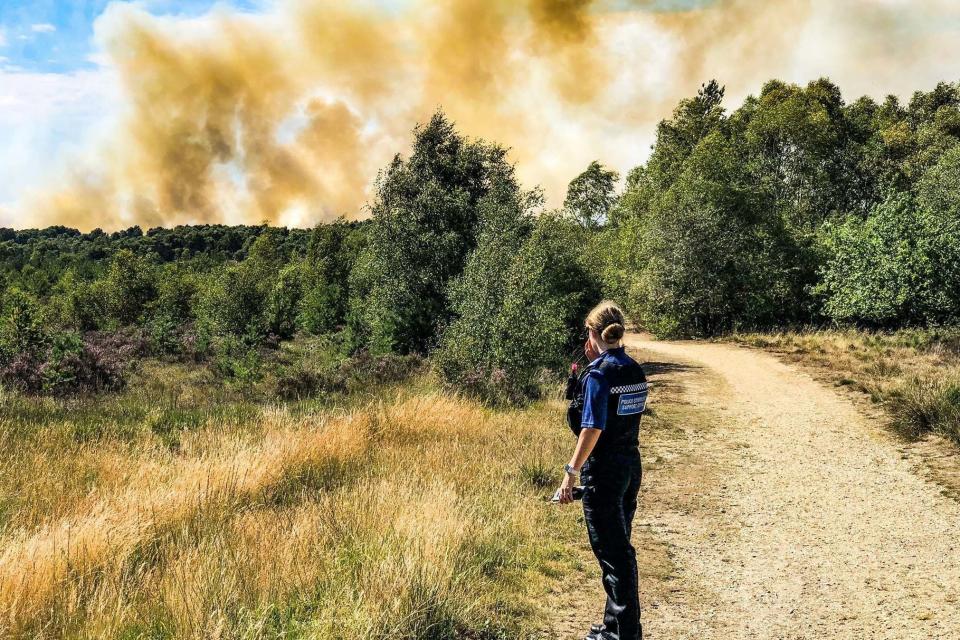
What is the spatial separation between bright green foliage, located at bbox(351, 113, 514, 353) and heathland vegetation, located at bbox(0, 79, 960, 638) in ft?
0.33

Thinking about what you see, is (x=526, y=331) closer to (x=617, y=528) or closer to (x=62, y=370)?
(x=617, y=528)

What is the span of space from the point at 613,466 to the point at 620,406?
418 mm

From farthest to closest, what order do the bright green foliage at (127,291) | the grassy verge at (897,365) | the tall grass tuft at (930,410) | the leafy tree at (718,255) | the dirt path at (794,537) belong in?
the bright green foliage at (127,291) < the leafy tree at (718,255) < the grassy verge at (897,365) < the tall grass tuft at (930,410) < the dirt path at (794,537)

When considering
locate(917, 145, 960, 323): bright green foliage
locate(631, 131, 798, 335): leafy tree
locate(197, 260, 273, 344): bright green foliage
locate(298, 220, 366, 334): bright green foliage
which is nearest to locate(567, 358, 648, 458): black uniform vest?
locate(298, 220, 366, 334): bright green foliage

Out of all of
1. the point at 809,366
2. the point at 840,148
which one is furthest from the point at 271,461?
the point at 840,148

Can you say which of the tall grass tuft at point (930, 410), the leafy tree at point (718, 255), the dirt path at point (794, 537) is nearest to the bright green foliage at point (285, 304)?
the leafy tree at point (718, 255)

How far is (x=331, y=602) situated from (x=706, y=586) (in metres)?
3.45

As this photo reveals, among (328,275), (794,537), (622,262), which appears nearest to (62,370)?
(794,537)

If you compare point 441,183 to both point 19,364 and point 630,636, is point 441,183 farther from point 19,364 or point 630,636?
point 630,636

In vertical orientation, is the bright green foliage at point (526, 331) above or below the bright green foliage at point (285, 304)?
below

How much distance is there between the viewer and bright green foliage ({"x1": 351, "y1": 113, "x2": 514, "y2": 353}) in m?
21.5

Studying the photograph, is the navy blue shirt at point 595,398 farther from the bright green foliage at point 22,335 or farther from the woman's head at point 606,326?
the bright green foliage at point 22,335

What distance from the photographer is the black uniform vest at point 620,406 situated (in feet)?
11.9

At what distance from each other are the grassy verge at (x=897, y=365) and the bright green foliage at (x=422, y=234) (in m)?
13.5
